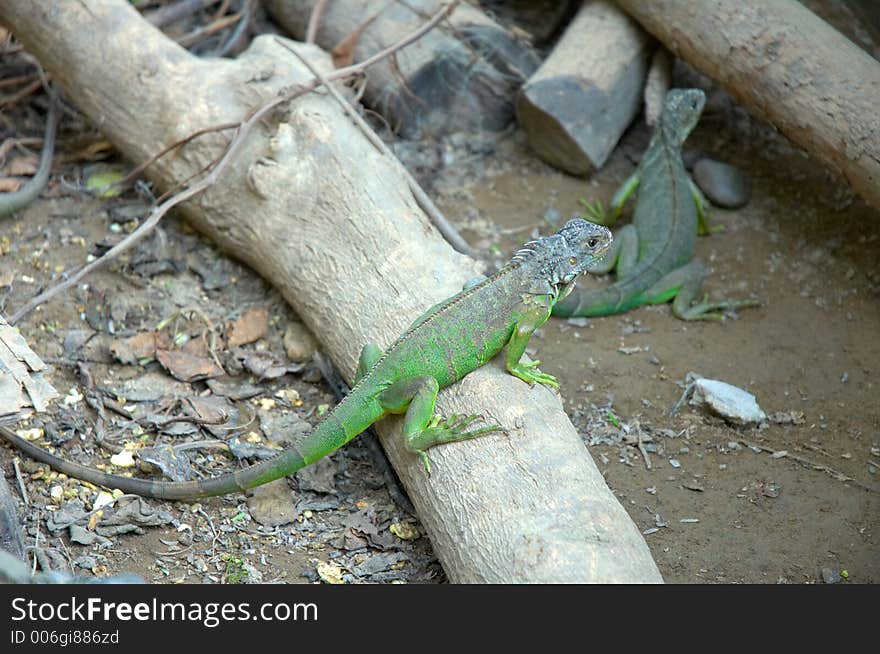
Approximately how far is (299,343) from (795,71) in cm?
337

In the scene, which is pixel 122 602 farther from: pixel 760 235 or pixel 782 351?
pixel 760 235

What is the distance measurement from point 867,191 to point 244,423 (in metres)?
3.72

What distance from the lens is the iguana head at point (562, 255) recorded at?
181 inches

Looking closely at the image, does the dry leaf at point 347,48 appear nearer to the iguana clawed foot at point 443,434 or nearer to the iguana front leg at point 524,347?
the iguana front leg at point 524,347

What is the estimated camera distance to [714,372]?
5625 mm

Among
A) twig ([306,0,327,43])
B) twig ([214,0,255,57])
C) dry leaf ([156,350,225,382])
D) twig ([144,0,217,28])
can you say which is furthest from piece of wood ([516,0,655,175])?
dry leaf ([156,350,225,382])

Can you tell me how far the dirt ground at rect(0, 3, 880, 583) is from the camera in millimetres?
4391

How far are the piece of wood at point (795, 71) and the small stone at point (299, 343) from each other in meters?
3.18

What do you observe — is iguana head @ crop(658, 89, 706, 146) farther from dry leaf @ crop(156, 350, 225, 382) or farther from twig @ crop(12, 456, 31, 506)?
twig @ crop(12, 456, 31, 506)

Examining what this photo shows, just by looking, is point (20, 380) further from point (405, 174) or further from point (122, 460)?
point (405, 174)

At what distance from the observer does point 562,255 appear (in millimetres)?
4605

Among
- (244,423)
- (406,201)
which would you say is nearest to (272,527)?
(244,423)

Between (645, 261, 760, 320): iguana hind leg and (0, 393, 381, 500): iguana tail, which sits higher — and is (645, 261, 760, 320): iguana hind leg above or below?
above

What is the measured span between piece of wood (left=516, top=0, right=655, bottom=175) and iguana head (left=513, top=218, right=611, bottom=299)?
2.24 meters
